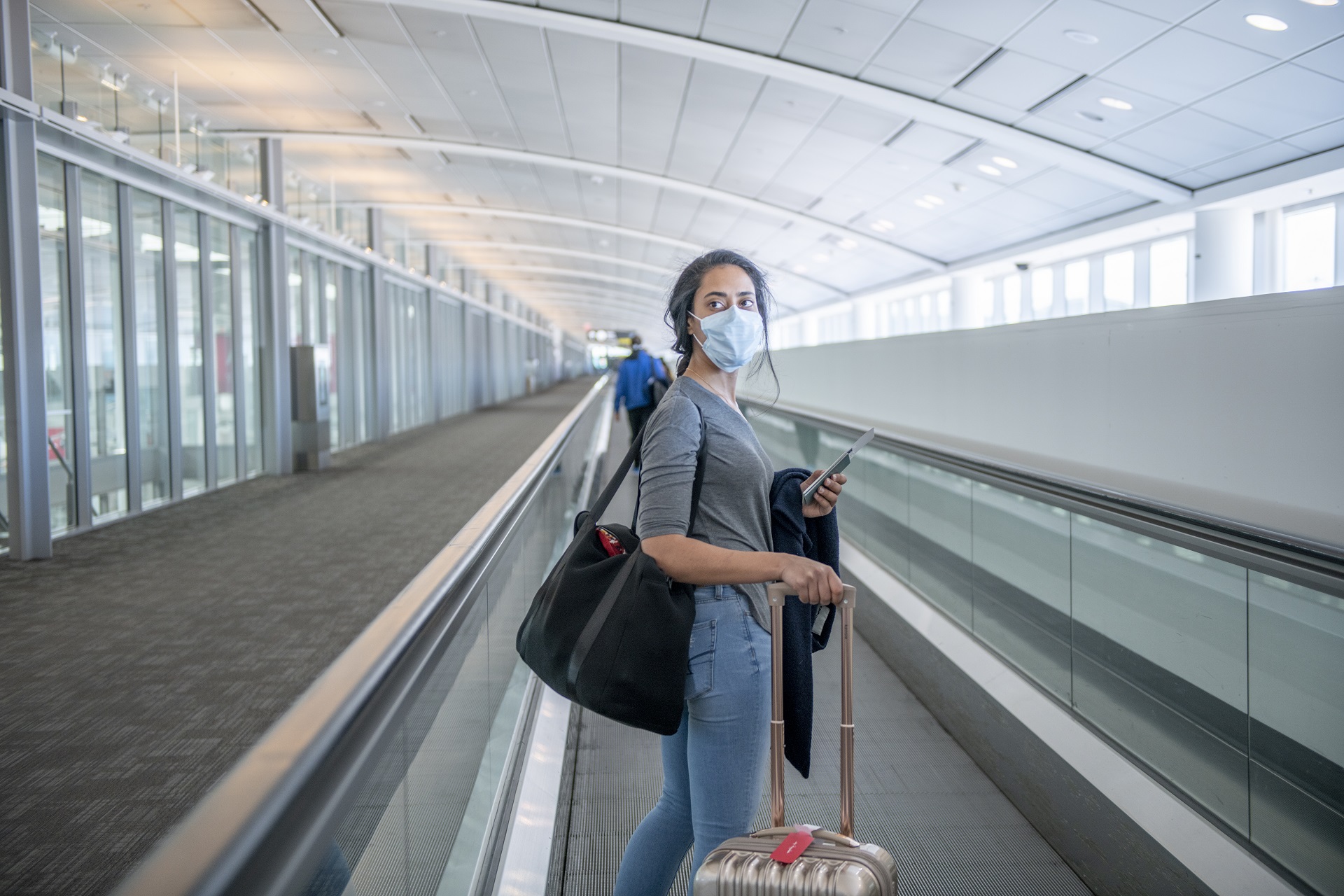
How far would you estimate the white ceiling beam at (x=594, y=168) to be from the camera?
14469 millimetres

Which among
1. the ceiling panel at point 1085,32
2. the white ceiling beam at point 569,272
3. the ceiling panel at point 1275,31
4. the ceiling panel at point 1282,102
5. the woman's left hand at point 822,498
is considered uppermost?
the white ceiling beam at point 569,272

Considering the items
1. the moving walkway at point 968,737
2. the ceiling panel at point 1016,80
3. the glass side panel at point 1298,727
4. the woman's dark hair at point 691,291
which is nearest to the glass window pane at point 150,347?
the moving walkway at point 968,737

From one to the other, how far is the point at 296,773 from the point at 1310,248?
49.4 feet

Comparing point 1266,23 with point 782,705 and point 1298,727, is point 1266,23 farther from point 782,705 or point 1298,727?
point 782,705

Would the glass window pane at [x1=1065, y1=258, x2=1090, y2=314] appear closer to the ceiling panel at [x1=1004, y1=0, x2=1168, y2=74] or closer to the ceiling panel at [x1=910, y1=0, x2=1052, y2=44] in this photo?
the ceiling panel at [x1=1004, y1=0, x2=1168, y2=74]

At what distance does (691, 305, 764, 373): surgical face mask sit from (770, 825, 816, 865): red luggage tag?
0.91 metres

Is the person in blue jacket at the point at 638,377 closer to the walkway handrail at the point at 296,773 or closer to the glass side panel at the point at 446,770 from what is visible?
the glass side panel at the point at 446,770

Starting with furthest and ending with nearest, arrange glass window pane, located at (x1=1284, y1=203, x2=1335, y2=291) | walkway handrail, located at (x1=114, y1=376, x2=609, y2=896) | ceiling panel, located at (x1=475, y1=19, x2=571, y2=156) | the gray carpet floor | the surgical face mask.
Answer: glass window pane, located at (x1=1284, y1=203, x2=1335, y2=291) < ceiling panel, located at (x1=475, y1=19, x2=571, y2=156) < the gray carpet floor < the surgical face mask < walkway handrail, located at (x1=114, y1=376, x2=609, y2=896)

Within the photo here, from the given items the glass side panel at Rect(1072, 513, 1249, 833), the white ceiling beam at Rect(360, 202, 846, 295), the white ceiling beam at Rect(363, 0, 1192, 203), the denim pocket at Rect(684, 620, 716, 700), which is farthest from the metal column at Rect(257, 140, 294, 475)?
the denim pocket at Rect(684, 620, 716, 700)

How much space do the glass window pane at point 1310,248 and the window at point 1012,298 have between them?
324 inches

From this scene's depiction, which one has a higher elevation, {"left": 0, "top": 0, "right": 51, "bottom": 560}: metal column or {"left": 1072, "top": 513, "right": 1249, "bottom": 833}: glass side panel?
{"left": 0, "top": 0, "right": 51, "bottom": 560}: metal column

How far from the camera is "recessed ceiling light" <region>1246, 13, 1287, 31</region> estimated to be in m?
8.88

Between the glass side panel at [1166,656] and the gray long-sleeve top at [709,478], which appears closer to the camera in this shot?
the gray long-sleeve top at [709,478]

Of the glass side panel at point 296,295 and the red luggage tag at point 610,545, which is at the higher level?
the glass side panel at point 296,295
